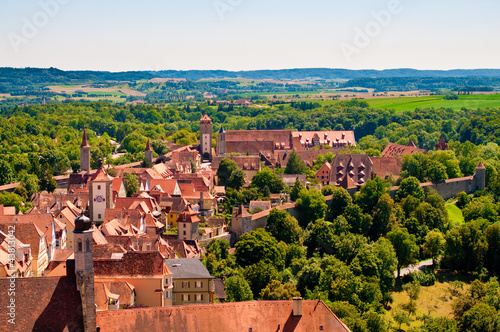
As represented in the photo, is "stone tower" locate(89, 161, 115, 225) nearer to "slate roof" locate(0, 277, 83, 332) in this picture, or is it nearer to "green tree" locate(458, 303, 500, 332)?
"green tree" locate(458, 303, 500, 332)

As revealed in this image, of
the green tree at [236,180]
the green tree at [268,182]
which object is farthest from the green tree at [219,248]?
the green tree at [236,180]

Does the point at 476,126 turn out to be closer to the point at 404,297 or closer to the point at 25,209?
the point at 404,297

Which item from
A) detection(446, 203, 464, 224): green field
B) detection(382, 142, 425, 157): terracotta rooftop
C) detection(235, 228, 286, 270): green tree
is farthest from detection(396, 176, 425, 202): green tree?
detection(382, 142, 425, 157): terracotta rooftop

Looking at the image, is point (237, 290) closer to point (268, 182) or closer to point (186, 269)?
point (186, 269)

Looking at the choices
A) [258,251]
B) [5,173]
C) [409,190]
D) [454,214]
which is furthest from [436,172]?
[5,173]

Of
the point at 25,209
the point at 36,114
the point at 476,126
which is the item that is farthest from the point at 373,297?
the point at 36,114

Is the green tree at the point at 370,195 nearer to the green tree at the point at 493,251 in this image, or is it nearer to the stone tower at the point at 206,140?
Result: the green tree at the point at 493,251

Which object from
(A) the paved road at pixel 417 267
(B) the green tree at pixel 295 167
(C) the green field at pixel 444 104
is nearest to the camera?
(A) the paved road at pixel 417 267
